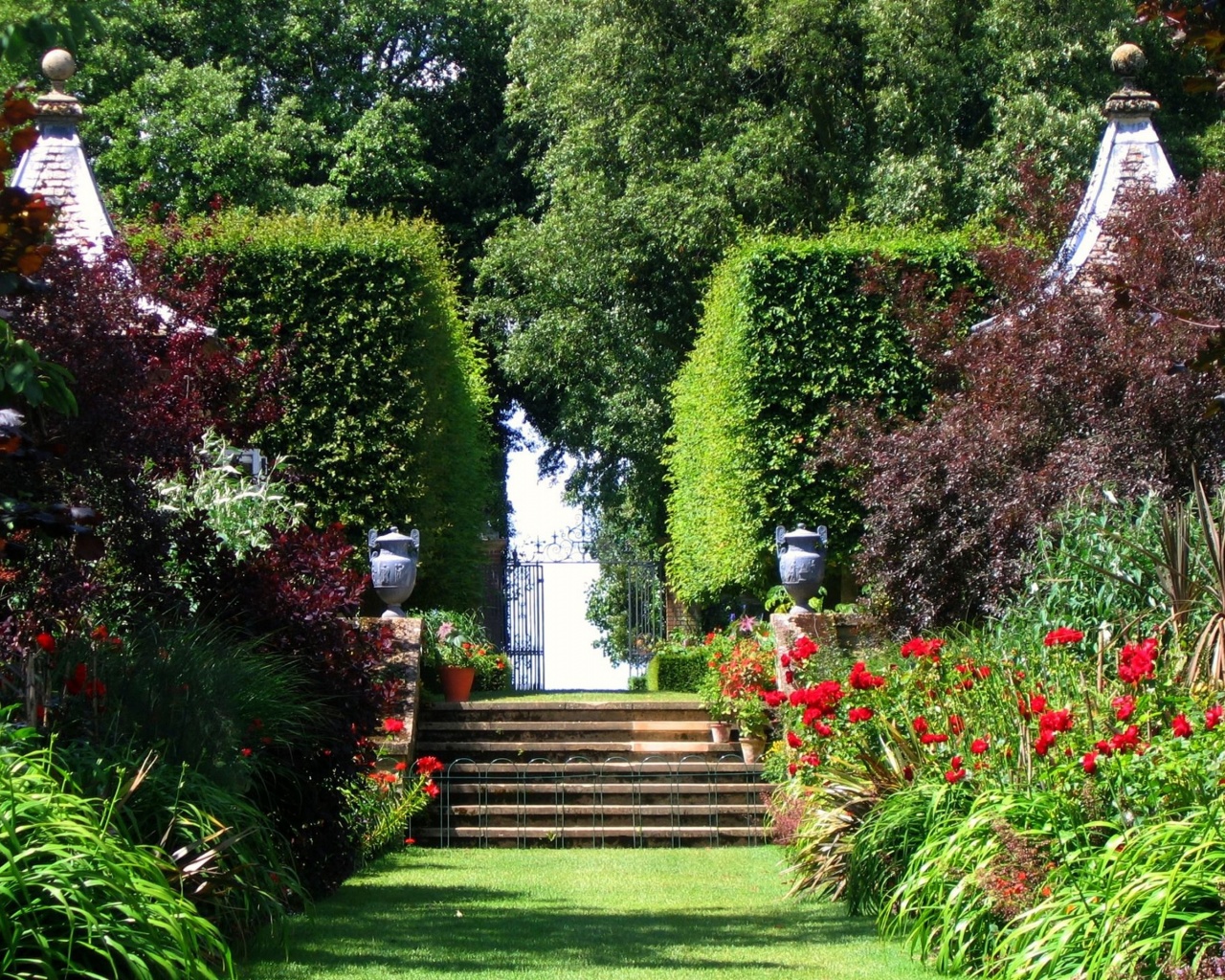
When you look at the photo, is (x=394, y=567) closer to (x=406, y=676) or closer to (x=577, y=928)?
(x=406, y=676)

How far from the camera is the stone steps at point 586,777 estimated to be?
12.2 metres

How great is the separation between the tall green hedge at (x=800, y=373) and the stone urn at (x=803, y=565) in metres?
1.21

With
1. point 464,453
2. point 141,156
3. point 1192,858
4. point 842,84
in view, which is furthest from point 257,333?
point 1192,858

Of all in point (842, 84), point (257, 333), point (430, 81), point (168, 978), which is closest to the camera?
point (168, 978)

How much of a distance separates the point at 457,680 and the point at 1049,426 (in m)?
6.48

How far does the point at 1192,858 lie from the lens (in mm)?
4973

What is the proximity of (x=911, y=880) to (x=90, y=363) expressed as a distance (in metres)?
4.74

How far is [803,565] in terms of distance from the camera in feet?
48.6

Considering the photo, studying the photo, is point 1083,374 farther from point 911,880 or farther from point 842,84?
point 842,84

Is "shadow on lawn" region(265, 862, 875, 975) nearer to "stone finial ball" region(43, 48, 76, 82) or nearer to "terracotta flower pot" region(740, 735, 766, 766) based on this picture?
"terracotta flower pot" region(740, 735, 766, 766)

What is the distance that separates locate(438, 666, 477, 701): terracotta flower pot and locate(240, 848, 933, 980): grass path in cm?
492

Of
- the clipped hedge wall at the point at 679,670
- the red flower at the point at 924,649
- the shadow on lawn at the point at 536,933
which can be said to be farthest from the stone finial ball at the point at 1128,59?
the shadow on lawn at the point at 536,933

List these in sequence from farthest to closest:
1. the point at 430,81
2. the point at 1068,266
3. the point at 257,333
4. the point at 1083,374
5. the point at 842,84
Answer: the point at 430,81, the point at 842,84, the point at 257,333, the point at 1068,266, the point at 1083,374

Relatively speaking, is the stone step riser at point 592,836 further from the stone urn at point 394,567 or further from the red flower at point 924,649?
the red flower at point 924,649
